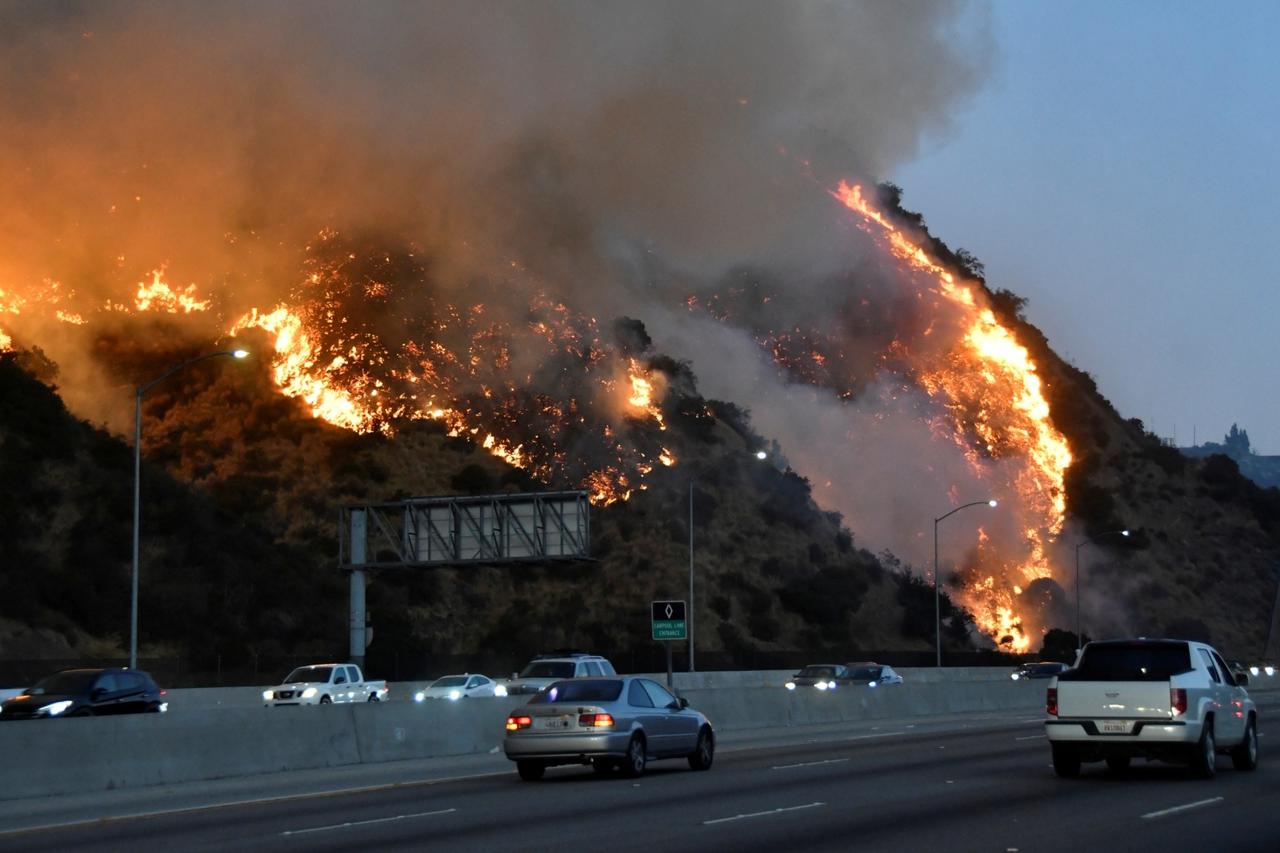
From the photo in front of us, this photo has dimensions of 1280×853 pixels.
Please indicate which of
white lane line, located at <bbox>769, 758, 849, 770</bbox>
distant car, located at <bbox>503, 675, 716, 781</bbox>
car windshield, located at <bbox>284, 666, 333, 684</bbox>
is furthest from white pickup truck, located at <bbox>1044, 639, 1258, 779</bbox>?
car windshield, located at <bbox>284, 666, 333, 684</bbox>

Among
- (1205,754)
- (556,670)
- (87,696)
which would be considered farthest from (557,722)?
(556,670)

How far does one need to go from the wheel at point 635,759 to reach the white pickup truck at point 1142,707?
5.90m

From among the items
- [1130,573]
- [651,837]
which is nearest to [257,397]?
[1130,573]

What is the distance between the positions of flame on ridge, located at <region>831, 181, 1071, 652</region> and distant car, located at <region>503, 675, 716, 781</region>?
252ft

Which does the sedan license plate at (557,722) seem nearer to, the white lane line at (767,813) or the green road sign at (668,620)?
the white lane line at (767,813)

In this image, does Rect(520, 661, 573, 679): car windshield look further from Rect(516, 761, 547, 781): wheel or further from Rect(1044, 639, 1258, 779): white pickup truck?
Rect(1044, 639, 1258, 779): white pickup truck

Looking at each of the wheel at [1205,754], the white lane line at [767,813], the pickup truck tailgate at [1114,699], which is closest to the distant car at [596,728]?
the white lane line at [767,813]

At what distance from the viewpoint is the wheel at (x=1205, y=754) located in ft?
70.9

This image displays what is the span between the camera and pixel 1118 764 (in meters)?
23.5

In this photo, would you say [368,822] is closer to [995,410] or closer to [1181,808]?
[1181,808]

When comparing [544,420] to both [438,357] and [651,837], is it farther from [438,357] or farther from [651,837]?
[651,837]

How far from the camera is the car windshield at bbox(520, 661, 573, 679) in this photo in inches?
1624

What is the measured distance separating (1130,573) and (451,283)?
4851 cm

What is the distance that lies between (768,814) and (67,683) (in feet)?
61.7
